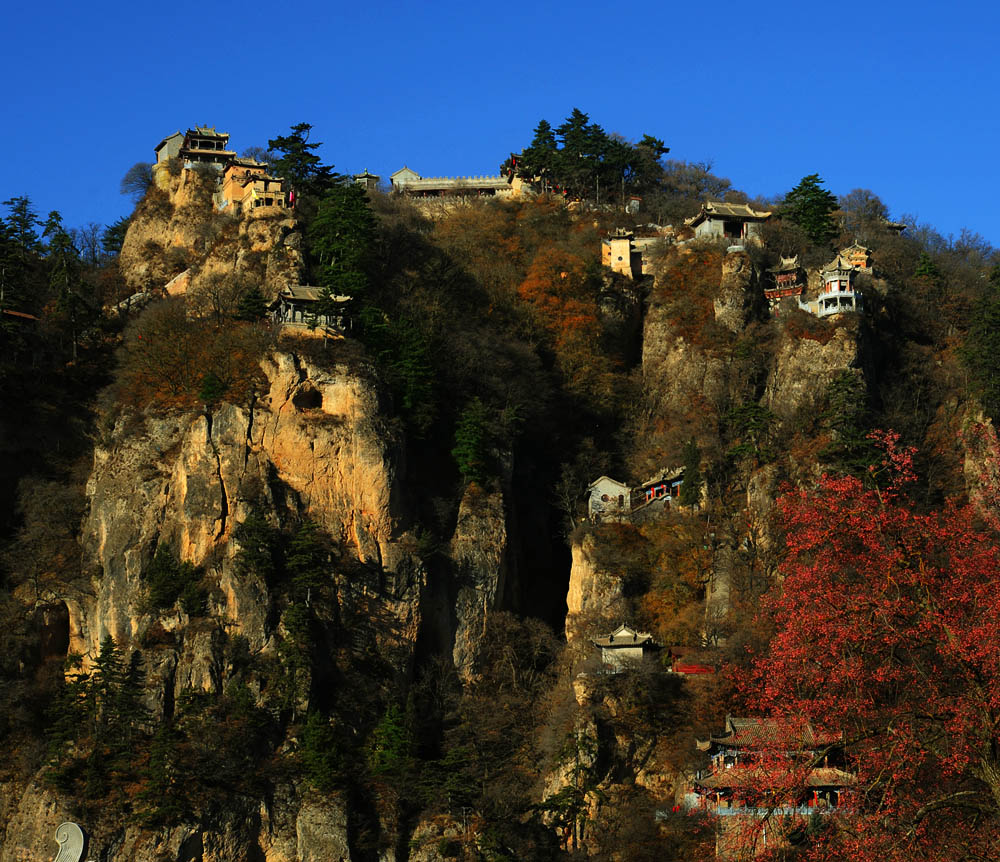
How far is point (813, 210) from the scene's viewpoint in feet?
291

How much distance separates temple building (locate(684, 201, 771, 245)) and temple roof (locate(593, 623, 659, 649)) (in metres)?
28.9

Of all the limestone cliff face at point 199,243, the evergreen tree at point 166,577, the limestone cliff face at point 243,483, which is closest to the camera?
the evergreen tree at point 166,577

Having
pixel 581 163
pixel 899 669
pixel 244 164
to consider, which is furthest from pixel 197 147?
pixel 899 669

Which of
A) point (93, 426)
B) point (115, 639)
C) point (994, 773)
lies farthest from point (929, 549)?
point (93, 426)

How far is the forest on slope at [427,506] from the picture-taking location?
2378 inches

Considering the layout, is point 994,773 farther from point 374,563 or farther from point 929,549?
point 374,563

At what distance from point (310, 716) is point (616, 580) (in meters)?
13.9

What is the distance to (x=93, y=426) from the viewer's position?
7381cm

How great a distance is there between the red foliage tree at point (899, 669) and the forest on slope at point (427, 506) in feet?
75.4

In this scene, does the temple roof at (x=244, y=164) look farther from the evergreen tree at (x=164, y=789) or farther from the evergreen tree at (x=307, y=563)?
the evergreen tree at (x=164, y=789)

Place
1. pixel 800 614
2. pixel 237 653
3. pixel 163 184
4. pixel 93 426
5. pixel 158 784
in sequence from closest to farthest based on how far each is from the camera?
→ pixel 800 614 < pixel 158 784 < pixel 237 653 < pixel 93 426 < pixel 163 184

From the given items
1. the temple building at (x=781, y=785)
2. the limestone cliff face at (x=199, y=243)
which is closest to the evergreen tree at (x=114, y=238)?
the limestone cliff face at (x=199, y=243)

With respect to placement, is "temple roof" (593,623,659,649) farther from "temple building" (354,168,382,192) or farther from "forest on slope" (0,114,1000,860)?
"temple building" (354,168,382,192)

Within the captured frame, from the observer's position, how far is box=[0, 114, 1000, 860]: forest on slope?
6041cm
